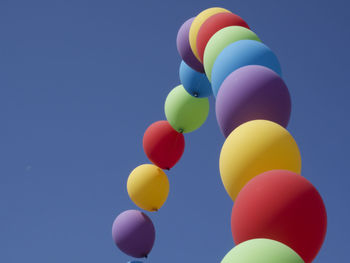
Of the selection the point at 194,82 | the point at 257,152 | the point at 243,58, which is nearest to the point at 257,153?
the point at 257,152

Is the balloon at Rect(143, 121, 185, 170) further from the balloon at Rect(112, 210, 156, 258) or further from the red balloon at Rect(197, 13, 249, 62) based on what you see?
the red balloon at Rect(197, 13, 249, 62)

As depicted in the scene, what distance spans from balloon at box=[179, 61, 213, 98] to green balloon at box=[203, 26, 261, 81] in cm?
256

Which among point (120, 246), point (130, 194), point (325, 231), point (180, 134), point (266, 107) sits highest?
point (180, 134)

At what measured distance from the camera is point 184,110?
27.6 feet

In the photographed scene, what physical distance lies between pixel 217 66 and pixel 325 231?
224 centimetres

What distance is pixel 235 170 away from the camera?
3553mm

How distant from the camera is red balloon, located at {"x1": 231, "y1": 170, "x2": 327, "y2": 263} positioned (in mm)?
2979

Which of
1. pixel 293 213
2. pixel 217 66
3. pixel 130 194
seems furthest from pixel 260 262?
pixel 130 194

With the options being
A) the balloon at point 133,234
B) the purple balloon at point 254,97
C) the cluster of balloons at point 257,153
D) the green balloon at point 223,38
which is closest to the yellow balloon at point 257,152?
the cluster of balloons at point 257,153

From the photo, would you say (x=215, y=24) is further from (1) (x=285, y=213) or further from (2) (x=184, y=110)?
(1) (x=285, y=213)

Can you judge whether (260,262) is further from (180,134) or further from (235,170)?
(180,134)

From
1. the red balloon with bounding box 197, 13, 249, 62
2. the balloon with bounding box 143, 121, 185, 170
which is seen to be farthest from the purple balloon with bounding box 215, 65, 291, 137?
the balloon with bounding box 143, 121, 185, 170

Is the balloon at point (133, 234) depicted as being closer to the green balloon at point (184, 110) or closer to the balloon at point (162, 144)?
the balloon at point (162, 144)

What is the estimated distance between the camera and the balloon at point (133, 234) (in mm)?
8492
